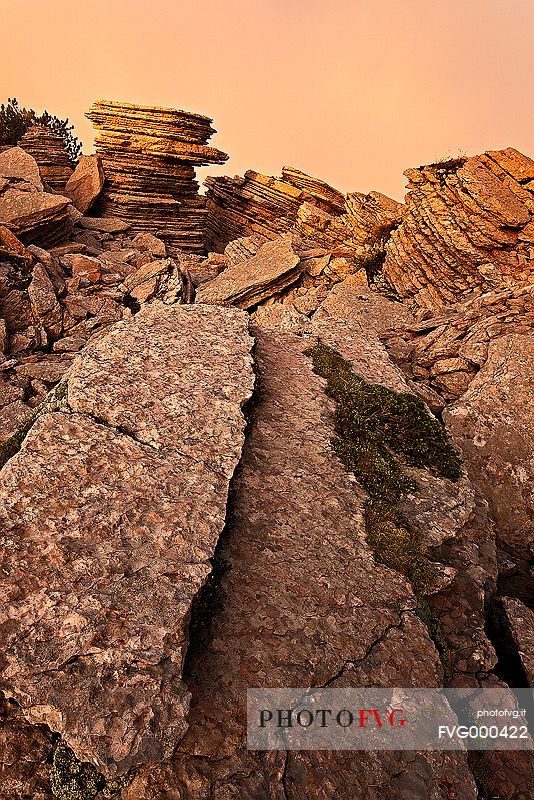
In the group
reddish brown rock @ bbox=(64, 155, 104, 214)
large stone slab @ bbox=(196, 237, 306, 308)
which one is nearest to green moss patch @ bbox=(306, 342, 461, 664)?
large stone slab @ bbox=(196, 237, 306, 308)

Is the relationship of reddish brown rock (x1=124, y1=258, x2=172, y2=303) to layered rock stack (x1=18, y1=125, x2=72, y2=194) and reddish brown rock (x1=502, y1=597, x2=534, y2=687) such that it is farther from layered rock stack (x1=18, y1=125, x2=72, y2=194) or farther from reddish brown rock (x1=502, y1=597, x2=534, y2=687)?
reddish brown rock (x1=502, y1=597, x2=534, y2=687)

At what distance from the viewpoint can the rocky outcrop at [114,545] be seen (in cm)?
568

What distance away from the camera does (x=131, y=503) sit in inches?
316

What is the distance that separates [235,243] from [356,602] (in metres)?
42.7

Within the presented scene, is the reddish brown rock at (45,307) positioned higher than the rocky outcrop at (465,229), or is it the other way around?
the rocky outcrop at (465,229)

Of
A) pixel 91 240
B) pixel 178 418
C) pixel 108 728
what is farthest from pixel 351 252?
pixel 108 728

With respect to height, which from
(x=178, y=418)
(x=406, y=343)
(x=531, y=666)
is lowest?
(x=531, y=666)

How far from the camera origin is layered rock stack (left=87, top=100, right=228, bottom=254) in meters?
53.7

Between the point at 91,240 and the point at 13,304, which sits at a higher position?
the point at 91,240

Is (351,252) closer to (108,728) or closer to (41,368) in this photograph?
(41,368)

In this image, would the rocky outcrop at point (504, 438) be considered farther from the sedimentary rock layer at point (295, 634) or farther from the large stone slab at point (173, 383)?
the large stone slab at point (173, 383)

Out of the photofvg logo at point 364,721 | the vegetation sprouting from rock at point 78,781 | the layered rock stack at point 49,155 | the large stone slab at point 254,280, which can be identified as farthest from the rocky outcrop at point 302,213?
the vegetation sprouting from rock at point 78,781

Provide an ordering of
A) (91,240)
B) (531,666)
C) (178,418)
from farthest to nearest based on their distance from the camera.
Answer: (91,240), (178,418), (531,666)

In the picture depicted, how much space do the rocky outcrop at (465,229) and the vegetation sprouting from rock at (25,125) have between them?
139 feet
